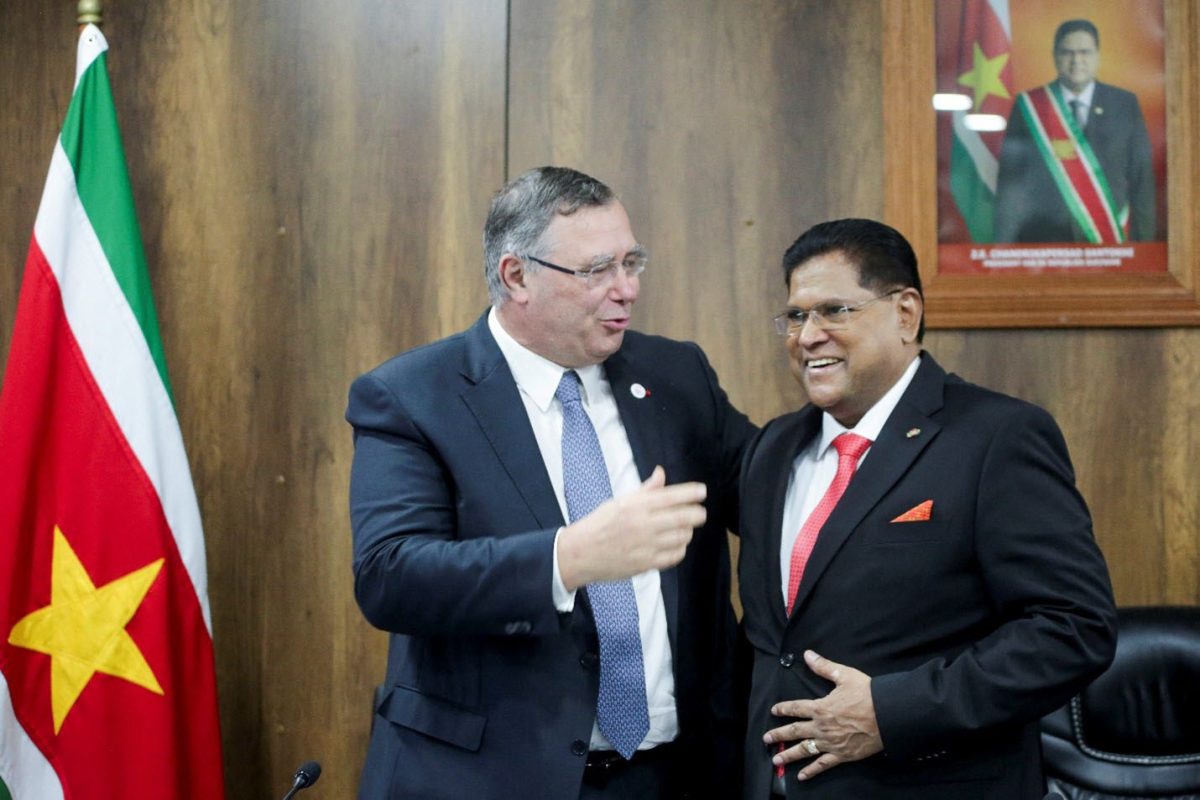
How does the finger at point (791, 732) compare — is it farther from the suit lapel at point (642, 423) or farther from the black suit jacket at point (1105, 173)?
the black suit jacket at point (1105, 173)

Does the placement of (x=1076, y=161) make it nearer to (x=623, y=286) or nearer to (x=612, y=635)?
(x=623, y=286)

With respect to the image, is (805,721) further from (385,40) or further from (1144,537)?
(385,40)

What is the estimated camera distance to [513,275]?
2.19 meters

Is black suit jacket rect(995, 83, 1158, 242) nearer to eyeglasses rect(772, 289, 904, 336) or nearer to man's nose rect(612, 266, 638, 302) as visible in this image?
eyeglasses rect(772, 289, 904, 336)

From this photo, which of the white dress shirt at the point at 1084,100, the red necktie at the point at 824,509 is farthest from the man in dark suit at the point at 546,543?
the white dress shirt at the point at 1084,100

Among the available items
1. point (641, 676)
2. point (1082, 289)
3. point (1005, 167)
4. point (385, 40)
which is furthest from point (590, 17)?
point (641, 676)

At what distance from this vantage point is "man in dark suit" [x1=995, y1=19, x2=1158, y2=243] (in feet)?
9.53

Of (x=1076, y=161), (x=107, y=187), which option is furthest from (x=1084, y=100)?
(x=107, y=187)

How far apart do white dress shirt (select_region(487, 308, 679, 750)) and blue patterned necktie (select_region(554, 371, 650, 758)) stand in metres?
0.02

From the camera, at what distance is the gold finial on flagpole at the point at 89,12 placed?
2.93 metres

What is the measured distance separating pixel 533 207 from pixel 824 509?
739mm

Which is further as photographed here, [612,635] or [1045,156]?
[1045,156]

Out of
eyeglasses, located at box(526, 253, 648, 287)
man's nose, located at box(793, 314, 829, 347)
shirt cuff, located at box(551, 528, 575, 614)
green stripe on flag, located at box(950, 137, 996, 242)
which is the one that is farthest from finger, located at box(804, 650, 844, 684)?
green stripe on flag, located at box(950, 137, 996, 242)

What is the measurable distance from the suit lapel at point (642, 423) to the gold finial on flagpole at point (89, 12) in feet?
5.34
